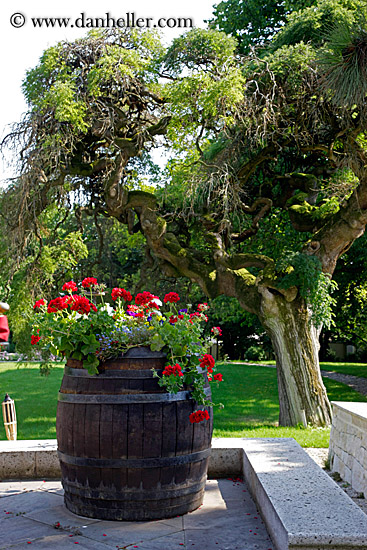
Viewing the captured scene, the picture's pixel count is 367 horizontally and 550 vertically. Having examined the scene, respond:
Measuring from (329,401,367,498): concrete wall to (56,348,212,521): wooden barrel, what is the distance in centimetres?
180

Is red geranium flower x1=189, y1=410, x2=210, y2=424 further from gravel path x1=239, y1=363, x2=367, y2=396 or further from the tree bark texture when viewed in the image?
gravel path x1=239, y1=363, x2=367, y2=396

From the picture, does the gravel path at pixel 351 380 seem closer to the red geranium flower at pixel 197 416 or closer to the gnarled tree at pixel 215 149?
the gnarled tree at pixel 215 149

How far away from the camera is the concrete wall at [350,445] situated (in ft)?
16.7

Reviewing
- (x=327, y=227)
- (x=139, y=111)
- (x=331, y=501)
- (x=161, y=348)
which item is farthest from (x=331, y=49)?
(x=331, y=501)

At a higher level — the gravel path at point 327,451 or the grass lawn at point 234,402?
the gravel path at point 327,451

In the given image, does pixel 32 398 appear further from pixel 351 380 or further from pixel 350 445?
pixel 350 445

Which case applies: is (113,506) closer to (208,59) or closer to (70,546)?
(70,546)

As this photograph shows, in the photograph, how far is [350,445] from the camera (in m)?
5.43

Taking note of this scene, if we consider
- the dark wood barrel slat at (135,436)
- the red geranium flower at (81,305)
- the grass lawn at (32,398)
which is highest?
the red geranium flower at (81,305)

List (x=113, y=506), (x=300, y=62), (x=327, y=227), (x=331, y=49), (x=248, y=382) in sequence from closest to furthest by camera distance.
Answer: (x=113, y=506)
(x=331, y=49)
(x=300, y=62)
(x=327, y=227)
(x=248, y=382)

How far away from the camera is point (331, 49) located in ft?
24.7

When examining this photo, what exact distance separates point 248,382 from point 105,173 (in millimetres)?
11405

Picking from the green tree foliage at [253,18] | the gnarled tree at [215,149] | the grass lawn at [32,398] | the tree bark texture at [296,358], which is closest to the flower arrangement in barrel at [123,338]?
the gnarled tree at [215,149]

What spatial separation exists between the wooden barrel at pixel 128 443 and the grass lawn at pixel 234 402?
12.1 ft
